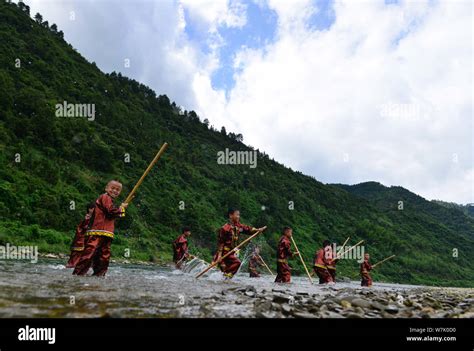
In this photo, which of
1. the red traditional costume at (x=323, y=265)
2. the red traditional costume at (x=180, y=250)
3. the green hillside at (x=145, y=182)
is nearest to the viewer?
the red traditional costume at (x=323, y=265)

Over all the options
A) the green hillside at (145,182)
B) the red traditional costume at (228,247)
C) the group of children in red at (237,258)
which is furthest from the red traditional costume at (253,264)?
the green hillside at (145,182)

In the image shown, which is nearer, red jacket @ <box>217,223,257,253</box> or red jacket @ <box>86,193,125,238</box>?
red jacket @ <box>86,193,125,238</box>

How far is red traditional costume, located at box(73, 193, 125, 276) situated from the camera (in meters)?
9.63

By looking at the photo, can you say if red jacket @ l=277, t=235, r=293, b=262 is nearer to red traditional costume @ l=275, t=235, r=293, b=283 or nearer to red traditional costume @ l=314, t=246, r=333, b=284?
red traditional costume @ l=275, t=235, r=293, b=283

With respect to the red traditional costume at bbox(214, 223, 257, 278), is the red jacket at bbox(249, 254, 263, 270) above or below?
below

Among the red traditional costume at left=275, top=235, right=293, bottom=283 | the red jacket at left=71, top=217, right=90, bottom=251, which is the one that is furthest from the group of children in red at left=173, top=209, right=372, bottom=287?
the red jacket at left=71, top=217, right=90, bottom=251

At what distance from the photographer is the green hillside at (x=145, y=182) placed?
3638 centimetres

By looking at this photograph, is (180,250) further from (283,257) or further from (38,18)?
(38,18)

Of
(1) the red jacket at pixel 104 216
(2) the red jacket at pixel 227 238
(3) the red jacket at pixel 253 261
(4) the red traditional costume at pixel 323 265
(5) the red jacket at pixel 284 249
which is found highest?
(1) the red jacket at pixel 104 216

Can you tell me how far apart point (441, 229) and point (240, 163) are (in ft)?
A: 237

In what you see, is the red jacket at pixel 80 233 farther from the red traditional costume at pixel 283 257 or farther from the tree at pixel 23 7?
the tree at pixel 23 7

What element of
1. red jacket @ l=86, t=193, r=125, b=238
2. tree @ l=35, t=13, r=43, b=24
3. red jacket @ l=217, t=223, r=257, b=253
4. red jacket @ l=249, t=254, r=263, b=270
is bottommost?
red jacket @ l=249, t=254, r=263, b=270

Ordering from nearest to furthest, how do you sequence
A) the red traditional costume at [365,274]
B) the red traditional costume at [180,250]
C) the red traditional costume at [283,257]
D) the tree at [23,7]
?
the red traditional costume at [283,257] < the red traditional costume at [180,250] < the red traditional costume at [365,274] < the tree at [23,7]
